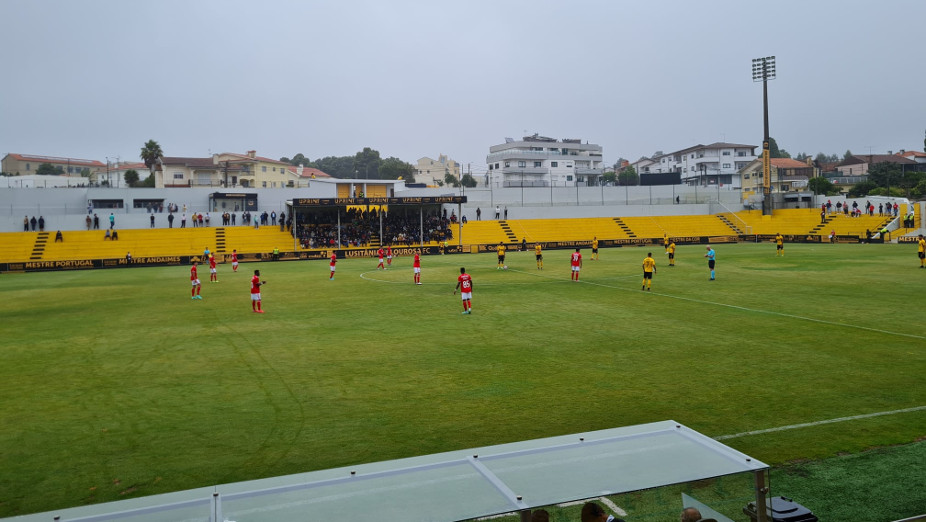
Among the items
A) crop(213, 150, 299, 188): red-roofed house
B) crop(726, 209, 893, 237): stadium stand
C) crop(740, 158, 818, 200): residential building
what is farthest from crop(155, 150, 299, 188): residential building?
crop(740, 158, 818, 200): residential building

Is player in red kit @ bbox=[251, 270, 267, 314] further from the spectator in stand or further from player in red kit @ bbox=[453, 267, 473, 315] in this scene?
the spectator in stand

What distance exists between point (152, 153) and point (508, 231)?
51.7m

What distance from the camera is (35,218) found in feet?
182

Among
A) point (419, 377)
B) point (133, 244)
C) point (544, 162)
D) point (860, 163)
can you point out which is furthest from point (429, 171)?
point (419, 377)

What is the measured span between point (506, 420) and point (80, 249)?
52.3 meters

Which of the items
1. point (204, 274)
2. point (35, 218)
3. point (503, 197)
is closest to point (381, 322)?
point (204, 274)

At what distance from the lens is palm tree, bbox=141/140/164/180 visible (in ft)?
277

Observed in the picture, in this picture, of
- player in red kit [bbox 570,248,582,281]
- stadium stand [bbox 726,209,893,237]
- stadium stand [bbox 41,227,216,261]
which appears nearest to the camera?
player in red kit [bbox 570,248,582,281]

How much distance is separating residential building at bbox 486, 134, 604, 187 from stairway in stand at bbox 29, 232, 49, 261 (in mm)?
73986

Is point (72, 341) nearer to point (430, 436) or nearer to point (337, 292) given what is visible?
point (337, 292)

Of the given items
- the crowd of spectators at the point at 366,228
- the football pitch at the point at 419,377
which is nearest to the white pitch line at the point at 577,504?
the football pitch at the point at 419,377

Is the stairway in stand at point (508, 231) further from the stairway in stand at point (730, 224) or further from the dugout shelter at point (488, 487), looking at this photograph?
the dugout shelter at point (488, 487)

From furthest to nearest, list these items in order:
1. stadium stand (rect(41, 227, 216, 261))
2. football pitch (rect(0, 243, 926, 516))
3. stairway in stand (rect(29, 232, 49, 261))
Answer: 1. stadium stand (rect(41, 227, 216, 261))
2. stairway in stand (rect(29, 232, 49, 261))
3. football pitch (rect(0, 243, 926, 516))

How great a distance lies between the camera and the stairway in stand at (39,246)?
49.6 meters
